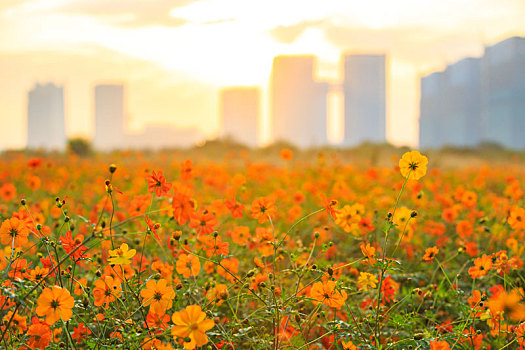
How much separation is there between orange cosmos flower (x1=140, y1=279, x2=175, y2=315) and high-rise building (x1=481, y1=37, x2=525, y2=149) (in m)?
31.0

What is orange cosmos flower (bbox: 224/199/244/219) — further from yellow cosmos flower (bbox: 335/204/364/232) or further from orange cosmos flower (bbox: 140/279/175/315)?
orange cosmos flower (bbox: 140/279/175/315)

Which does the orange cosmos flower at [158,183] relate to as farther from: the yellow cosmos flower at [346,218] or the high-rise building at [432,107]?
the high-rise building at [432,107]

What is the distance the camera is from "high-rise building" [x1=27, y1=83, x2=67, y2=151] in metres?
84.7

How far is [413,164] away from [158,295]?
0.69 metres

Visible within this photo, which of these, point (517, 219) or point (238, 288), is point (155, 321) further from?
point (517, 219)

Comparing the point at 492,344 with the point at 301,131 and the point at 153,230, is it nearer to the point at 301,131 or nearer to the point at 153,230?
the point at 153,230

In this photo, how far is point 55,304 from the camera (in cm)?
94

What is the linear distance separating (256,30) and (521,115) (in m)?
32.2

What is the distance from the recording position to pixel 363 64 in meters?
70.1

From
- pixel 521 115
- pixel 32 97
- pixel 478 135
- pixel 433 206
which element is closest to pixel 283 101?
pixel 478 135

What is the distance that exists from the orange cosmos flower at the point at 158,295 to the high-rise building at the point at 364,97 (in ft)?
225

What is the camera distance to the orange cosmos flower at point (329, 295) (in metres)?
1.10

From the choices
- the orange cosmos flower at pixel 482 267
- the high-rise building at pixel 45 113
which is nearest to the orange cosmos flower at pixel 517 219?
the orange cosmos flower at pixel 482 267

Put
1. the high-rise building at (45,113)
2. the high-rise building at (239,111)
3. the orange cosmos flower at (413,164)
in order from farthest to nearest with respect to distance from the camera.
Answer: the high-rise building at (45,113), the high-rise building at (239,111), the orange cosmos flower at (413,164)
